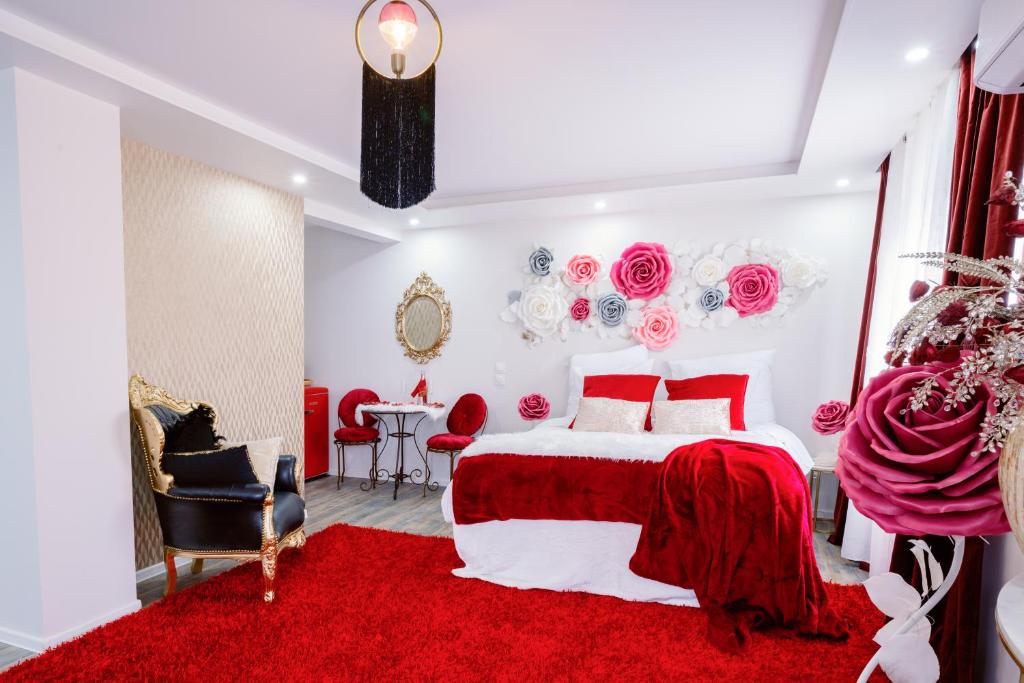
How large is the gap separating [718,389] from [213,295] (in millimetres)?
3626

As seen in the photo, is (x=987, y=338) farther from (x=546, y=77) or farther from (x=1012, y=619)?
(x=546, y=77)

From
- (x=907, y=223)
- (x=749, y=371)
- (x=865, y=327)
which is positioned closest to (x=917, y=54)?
(x=907, y=223)

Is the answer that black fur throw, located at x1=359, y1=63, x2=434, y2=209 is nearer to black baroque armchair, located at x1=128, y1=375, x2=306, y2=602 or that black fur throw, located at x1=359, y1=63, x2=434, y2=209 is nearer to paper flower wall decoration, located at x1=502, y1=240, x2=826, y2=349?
black baroque armchair, located at x1=128, y1=375, x2=306, y2=602

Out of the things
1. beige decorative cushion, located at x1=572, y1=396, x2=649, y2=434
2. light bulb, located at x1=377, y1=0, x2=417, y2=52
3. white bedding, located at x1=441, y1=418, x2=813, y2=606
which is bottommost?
white bedding, located at x1=441, y1=418, x2=813, y2=606

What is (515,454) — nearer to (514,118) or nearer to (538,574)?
(538,574)

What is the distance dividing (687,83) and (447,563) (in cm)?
301

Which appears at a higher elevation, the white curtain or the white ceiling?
the white ceiling

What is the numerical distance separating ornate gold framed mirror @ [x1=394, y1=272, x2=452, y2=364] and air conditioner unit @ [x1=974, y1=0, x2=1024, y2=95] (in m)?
4.55

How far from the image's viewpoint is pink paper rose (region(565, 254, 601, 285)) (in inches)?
199

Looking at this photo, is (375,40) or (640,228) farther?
(640,228)

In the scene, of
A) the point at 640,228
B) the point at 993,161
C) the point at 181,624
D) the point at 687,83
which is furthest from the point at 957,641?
the point at 640,228

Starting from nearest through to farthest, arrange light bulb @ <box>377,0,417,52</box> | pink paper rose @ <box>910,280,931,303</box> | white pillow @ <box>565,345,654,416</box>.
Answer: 1. pink paper rose @ <box>910,280,931,303</box>
2. light bulb @ <box>377,0,417,52</box>
3. white pillow @ <box>565,345,654,416</box>

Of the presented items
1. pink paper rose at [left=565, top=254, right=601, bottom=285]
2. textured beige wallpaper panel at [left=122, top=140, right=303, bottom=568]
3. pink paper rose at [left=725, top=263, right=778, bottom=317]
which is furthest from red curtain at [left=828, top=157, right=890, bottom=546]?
textured beige wallpaper panel at [left=122, top=140, right=303, bottom=568]

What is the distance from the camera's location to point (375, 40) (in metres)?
2.38
